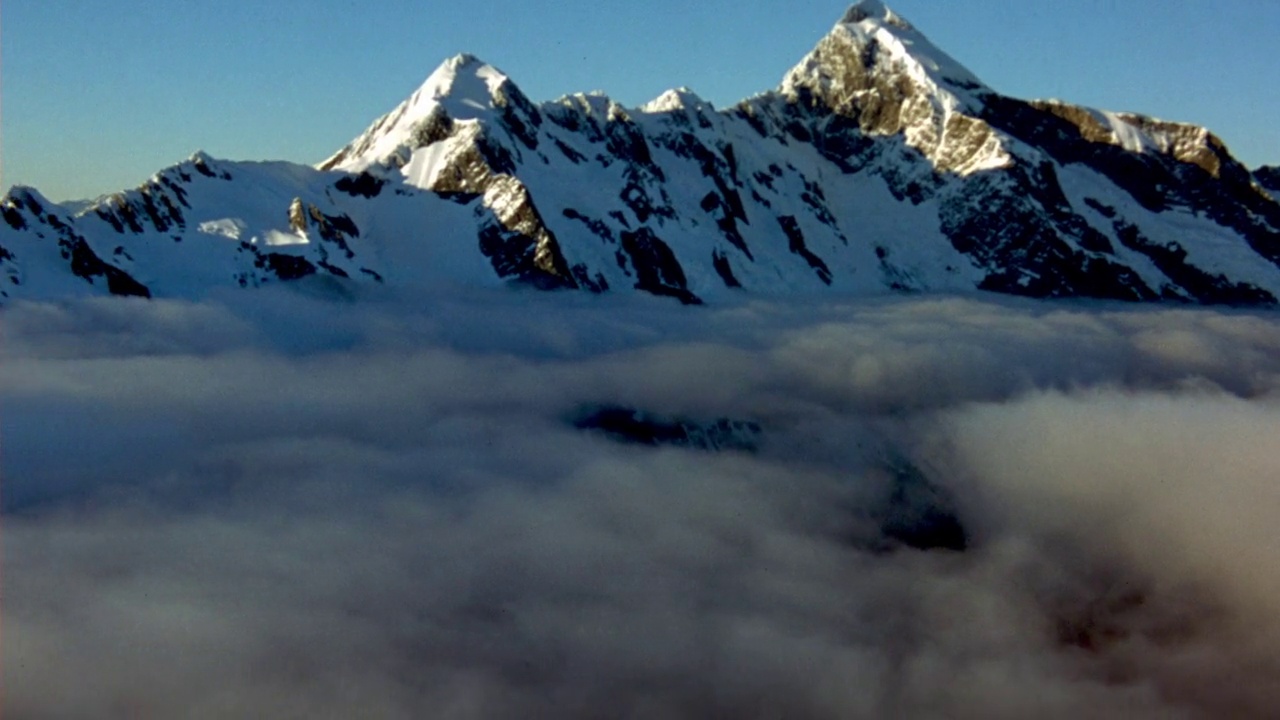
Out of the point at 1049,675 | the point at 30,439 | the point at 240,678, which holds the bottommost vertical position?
the point at 1049,675

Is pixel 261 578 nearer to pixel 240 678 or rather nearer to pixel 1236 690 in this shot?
pixel 240 678

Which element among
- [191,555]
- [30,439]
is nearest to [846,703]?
[191,555]

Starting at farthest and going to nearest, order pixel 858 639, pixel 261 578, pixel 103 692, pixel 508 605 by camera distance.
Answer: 1. pixel 858 639
2. pixel 508 605
3. pixel 261 578
4. pixel 103 692

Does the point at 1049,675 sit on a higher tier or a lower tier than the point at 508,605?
lower

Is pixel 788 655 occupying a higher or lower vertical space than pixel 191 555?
lower

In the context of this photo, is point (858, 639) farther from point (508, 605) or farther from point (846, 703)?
point (508, 605)

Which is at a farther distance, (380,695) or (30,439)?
(30,439)

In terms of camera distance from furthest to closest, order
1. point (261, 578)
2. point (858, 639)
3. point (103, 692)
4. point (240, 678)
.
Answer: point (858, 639)
point (261, 578)
point (240, 678)
point (103, 692)

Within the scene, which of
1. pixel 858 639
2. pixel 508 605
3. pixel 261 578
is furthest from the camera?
pixel 858 639

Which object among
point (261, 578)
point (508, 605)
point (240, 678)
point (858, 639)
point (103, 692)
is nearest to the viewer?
point (103, 692)

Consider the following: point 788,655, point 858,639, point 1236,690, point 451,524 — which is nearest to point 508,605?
point 451,524
